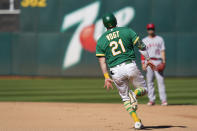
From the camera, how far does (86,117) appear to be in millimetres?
8594

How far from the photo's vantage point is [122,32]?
23.2 feet

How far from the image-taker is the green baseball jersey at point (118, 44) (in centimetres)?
706

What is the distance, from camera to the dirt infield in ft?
24.0

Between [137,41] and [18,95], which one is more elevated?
[137,41]

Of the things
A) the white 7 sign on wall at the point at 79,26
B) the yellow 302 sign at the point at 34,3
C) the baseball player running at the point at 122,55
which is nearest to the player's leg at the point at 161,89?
the baseball player running at the point at 122,55

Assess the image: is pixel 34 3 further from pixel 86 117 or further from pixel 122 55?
pixel 122 55

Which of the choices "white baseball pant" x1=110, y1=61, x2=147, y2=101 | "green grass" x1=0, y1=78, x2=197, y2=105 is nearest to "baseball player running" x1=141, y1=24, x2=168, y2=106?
"green grass" x1=0, y1=78, x2=197, y2=105

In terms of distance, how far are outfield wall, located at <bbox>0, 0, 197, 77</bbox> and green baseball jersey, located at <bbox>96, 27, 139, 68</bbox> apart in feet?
41.0

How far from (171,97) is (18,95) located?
4.31 meters

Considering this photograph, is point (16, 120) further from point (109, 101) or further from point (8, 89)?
point (8, 89)

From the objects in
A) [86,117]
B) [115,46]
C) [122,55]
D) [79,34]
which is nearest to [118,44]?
[115,46]

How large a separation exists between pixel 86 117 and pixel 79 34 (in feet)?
37.6

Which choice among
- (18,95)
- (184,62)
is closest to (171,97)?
(18,95)

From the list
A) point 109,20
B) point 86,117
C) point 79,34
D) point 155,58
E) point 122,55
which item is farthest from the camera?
point 79,34
